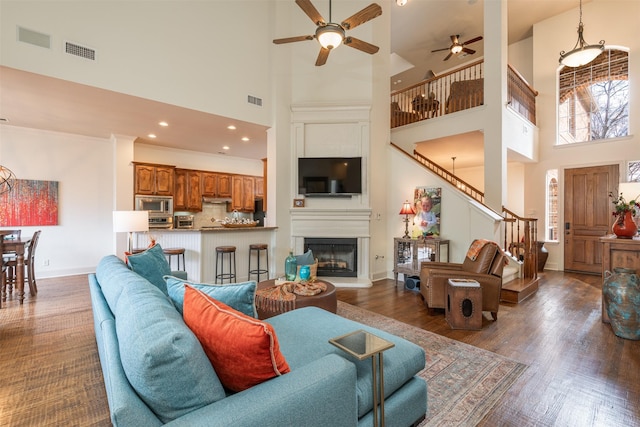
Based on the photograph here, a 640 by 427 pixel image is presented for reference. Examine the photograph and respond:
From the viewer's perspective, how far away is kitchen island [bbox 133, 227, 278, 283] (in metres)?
4.84

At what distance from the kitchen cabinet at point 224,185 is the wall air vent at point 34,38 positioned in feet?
14.7

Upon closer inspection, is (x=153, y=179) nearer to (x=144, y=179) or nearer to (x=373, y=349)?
(x=144, y=179)

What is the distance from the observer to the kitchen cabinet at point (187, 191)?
280 inches

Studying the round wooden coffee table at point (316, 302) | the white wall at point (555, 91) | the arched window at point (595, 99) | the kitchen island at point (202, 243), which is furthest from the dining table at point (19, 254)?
the arched window at point (595, 99)

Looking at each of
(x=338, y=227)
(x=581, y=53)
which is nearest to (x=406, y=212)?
(x=338, y=227)

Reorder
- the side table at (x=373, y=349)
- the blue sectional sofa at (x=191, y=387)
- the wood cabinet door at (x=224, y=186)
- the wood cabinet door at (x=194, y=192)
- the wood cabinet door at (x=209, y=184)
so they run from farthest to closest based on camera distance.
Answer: the wood cabinet door at (x=224, y=186) < the wood cabinet door at (x=209, y=184) < the wood cabinet door at (x=194, y=192) < the side table at (x=373, y=349) < the blue sectional sofa at (x=191, y=387)

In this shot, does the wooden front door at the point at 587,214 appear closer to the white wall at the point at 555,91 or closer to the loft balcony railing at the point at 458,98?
the white wall at the point at 555,91

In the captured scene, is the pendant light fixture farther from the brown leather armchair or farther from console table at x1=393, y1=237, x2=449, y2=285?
the brown leather armchair

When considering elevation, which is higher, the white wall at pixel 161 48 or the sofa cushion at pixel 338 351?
the white wall at pixel 161 48

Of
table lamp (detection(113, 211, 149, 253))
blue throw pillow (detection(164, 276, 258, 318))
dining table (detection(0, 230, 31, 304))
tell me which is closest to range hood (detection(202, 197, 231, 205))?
table lamp (detection(113, 211, 149, 253))

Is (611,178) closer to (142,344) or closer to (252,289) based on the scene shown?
(252,289)

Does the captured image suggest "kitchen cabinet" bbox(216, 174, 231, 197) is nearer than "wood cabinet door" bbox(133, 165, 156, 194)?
No

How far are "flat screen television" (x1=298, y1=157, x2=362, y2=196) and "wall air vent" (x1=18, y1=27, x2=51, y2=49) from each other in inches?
149

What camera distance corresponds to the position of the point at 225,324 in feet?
3.67
